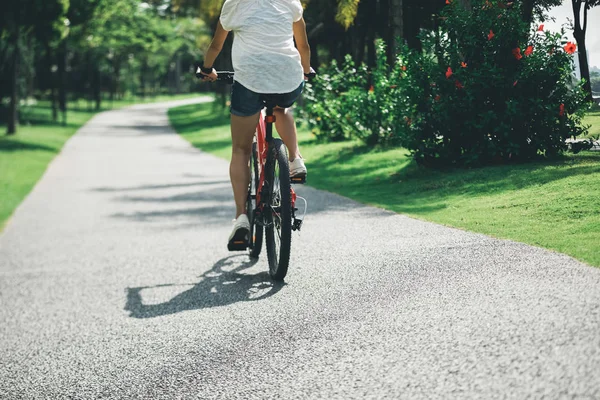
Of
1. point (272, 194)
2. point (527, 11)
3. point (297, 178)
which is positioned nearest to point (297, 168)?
point (297, 178)

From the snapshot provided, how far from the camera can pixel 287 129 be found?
225 inches

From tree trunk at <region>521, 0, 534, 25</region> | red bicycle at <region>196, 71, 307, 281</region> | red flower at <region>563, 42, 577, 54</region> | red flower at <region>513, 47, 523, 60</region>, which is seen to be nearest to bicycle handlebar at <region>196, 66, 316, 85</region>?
red bicycle at <region>196, 71, 307, 281</region>

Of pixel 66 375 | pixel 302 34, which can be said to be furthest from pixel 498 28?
pixel 66 375

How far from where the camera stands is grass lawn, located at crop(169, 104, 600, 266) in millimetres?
5473

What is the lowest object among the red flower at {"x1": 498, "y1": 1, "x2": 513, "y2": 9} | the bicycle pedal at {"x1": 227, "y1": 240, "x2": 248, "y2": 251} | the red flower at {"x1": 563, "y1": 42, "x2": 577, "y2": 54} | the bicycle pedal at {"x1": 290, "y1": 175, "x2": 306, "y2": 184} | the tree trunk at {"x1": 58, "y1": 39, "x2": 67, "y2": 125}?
the bicycle pedal at {"x1": 227, "y1": 240, "x2": 248, "y2": 251}

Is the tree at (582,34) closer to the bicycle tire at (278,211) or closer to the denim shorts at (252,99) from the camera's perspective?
the denim shorts at (252,99)

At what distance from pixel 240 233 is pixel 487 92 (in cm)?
503

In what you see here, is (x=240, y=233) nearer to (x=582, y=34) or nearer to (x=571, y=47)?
(x=582, y=34)

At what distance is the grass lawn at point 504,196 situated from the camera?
18.0 feet

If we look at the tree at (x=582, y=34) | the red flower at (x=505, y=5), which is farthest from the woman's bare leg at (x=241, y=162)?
the red flower at (x=505, y=5)

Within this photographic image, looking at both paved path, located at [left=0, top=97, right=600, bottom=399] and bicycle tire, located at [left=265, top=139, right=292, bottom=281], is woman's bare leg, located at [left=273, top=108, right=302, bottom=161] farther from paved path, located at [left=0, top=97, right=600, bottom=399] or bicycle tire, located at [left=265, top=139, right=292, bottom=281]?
paved path, located at [left=0, top=97, right=600, bottom=399]

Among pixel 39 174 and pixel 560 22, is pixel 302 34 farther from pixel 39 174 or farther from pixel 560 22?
pixel 39 174

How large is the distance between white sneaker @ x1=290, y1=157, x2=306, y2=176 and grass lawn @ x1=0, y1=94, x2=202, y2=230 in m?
9.32

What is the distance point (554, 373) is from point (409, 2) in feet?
31.5
